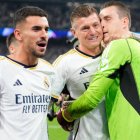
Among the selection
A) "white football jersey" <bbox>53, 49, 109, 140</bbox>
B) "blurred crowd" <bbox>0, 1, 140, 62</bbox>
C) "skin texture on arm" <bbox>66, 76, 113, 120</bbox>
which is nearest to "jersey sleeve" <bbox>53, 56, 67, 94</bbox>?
"white football jersey" <bbox>53, 49, 109, 140</bbox>

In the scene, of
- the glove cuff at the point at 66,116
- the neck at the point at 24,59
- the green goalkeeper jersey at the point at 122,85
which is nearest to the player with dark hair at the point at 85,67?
the glove cuff at the point at 66,116

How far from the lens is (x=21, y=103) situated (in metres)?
2.99

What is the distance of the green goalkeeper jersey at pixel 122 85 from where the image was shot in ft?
9.26

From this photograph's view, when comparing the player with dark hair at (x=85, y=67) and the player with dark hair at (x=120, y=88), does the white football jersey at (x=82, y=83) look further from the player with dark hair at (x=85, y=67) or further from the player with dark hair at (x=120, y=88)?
the player with dark hair at (x=120, y=88)

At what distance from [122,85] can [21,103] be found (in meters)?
0.70

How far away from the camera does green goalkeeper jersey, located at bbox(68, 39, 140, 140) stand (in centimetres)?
282

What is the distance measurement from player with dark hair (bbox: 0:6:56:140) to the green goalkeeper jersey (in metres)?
0.40

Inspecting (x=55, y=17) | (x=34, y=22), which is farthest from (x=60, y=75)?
(x=55, y=17)

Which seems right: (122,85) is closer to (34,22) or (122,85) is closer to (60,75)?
(60,75)

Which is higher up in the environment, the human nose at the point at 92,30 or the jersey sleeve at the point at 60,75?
the human nose at the point at 92,30

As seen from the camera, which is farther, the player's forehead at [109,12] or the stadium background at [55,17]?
the stadium background at [55,17]

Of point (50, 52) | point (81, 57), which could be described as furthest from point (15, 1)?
point (81, 57)

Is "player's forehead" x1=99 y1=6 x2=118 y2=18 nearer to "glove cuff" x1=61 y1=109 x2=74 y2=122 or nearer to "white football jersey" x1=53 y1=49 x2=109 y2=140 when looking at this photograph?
"white football jersey" x1=53 y1=49 x2=109 y2=140

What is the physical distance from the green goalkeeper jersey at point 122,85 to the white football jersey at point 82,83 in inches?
16.6
